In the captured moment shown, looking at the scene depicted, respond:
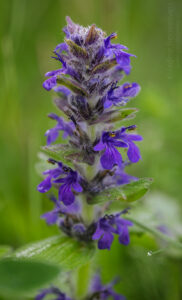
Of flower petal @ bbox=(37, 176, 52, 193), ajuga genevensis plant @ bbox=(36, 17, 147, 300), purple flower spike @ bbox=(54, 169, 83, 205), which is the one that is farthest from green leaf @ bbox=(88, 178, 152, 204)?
flower petal @ bbox=(37, 176, 52, 193)

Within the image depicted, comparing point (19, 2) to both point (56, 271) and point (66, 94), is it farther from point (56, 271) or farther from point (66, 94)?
point (56, 271)

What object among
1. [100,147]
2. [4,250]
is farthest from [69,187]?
[4,250]

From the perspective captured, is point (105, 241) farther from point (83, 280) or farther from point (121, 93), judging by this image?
point (121, 93)

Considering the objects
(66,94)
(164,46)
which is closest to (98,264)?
(66,94)

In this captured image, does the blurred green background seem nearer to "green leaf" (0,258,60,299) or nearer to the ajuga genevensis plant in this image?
the ajuga genevensis plant

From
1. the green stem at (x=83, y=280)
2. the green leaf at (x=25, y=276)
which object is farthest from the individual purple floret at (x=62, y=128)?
the green leaf at (x=25, y=276)
